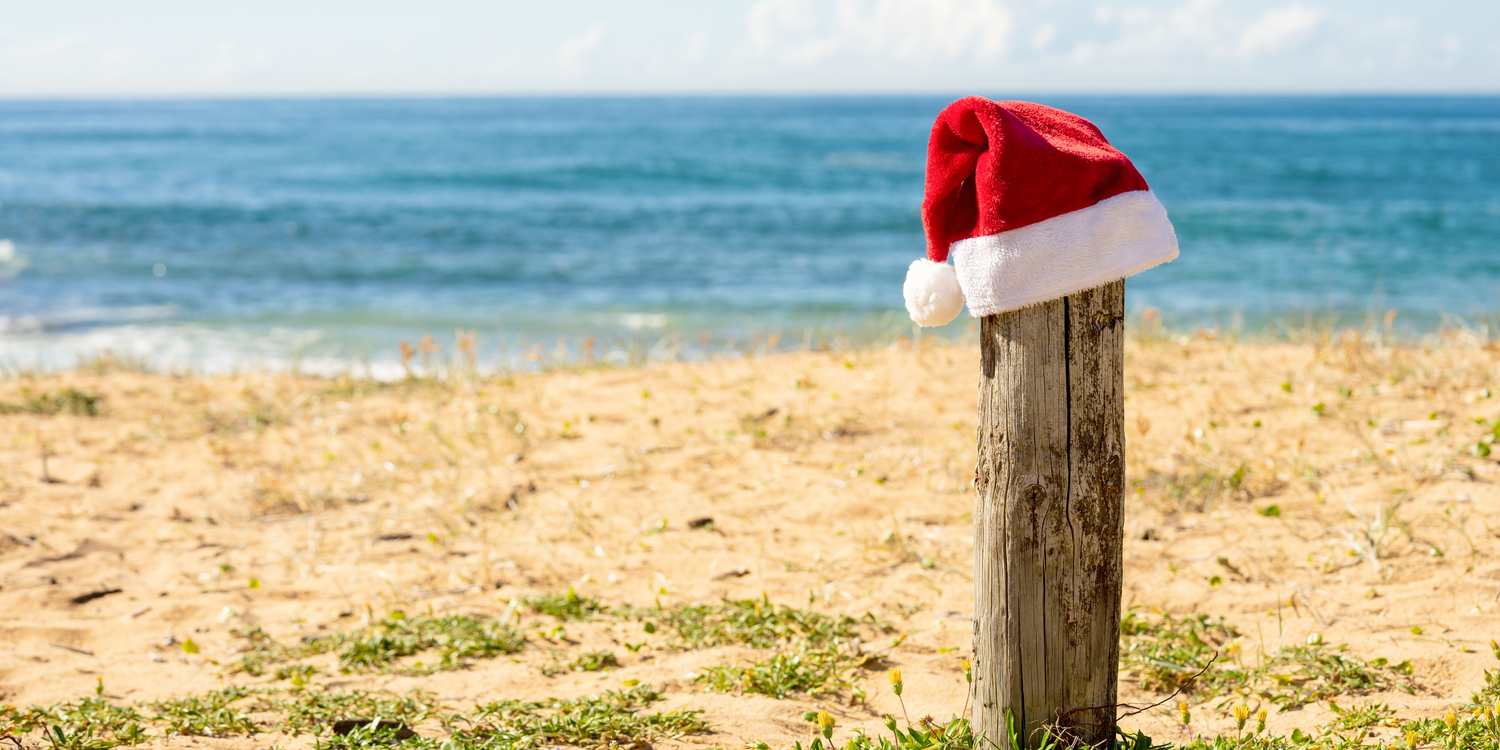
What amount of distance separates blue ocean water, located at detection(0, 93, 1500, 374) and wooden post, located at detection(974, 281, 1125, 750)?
18.9 feet

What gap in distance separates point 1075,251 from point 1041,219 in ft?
0.36

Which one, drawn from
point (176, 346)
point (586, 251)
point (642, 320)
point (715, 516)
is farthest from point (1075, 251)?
point (586, 251)

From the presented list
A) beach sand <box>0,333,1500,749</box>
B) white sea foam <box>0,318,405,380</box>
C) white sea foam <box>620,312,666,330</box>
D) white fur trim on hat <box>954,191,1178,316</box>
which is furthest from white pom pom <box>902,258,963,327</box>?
white sea foam <box>620,312,666,330</box>

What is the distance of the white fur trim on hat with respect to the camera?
2227 millimetres

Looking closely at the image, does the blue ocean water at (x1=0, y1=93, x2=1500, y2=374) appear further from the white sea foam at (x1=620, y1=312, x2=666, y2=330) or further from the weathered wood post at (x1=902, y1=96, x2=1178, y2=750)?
the weathered wood post at (x1=902, y1=96, x2=1178, y2=750)

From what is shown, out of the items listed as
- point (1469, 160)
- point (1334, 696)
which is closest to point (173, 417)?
point (1334, 696)

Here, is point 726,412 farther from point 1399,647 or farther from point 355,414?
point 1399,647

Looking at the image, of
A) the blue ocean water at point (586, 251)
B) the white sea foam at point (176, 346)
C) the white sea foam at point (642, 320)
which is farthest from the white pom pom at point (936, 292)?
the white sea foam at point (642, 320)

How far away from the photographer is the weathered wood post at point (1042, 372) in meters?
2.26

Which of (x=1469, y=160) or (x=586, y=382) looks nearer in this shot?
(x=586, y=382)

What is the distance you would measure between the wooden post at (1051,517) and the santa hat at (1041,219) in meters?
0.09

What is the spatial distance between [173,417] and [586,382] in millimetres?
2814

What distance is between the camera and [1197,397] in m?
5.84

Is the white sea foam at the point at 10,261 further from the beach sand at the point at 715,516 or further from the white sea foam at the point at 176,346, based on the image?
the beach sand at the point at 715,516
